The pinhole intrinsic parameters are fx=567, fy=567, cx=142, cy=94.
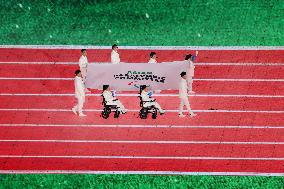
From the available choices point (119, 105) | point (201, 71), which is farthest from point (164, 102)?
point (201, 71)

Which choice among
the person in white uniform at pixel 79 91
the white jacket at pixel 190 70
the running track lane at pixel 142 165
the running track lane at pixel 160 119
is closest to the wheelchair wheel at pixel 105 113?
the running track lane at pixel 160 119

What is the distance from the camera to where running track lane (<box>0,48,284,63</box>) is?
1847cm

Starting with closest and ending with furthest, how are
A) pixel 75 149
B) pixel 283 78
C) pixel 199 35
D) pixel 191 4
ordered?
pixel 75 149 < pixel 283 78 < pixel 199 35 < pixel 191 4

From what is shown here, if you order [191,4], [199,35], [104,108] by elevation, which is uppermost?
[191,4]

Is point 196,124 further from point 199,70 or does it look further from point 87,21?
point 87,21

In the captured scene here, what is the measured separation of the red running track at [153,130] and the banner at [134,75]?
30.1 inches

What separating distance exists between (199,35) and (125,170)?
712 centimetres

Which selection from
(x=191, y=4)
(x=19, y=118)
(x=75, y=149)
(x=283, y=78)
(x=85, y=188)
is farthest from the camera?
(x=191, y=4)

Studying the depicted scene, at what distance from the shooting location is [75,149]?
14969mm

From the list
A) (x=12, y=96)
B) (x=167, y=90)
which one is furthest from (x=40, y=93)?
(x=167, y=90)

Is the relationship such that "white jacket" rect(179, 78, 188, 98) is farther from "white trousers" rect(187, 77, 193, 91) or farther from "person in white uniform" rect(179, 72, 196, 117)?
"white trousers" rect(187, 77, 193, 91)

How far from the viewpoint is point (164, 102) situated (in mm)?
16672

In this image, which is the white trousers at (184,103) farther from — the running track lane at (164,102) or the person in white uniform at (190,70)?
the person in white uniform at (190,70)

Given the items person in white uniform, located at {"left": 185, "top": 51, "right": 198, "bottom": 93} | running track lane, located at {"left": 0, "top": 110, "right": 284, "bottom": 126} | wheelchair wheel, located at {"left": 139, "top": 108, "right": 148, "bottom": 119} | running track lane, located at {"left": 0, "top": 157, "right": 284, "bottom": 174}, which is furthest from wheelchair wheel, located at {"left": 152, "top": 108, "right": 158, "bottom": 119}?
running track lane, located at {"left": 0, "top": 157, "right": 284, "bottom": 174}
